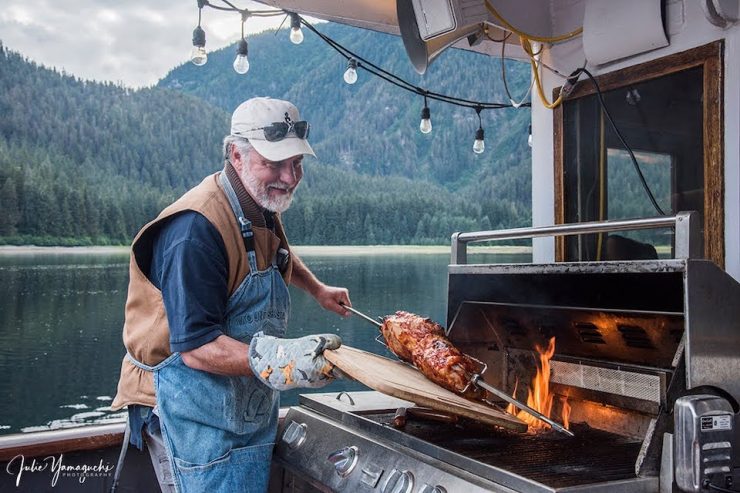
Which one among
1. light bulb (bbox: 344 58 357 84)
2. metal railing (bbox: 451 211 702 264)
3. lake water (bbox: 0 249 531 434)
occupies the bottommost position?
lake water (bbox: 0 249 531 434)

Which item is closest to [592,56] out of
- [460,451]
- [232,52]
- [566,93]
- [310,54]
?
[566,93]

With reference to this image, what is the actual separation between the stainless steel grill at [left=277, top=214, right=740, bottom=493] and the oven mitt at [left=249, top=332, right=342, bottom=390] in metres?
0.41

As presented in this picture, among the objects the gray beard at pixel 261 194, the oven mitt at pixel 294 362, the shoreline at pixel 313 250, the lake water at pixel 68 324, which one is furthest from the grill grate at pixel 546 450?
the lake water at pixel 68 324

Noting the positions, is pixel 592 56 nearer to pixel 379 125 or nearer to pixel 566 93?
pixel 566 93

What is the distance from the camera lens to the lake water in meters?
11.6

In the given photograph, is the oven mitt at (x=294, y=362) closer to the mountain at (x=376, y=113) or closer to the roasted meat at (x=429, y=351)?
the roasted meat at (x=429, y=351)

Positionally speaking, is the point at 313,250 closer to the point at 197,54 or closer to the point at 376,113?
the point at 376,113

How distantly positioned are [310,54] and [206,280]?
17193 mm

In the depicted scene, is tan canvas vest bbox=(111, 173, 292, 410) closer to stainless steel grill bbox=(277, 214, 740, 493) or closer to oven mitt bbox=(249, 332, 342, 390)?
oven mitt bbox=(249, 332, 342, 390)

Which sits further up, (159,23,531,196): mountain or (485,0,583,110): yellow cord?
(159,23,531,196): mountain

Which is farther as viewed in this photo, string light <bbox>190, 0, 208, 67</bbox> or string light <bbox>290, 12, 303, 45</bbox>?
string light <bbox>190, 0, 208, 67</bbox>

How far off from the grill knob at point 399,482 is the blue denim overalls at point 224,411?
750mm

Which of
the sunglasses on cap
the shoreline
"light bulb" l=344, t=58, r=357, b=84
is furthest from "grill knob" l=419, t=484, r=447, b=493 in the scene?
the shoreline

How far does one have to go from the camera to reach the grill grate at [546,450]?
6.10ft
